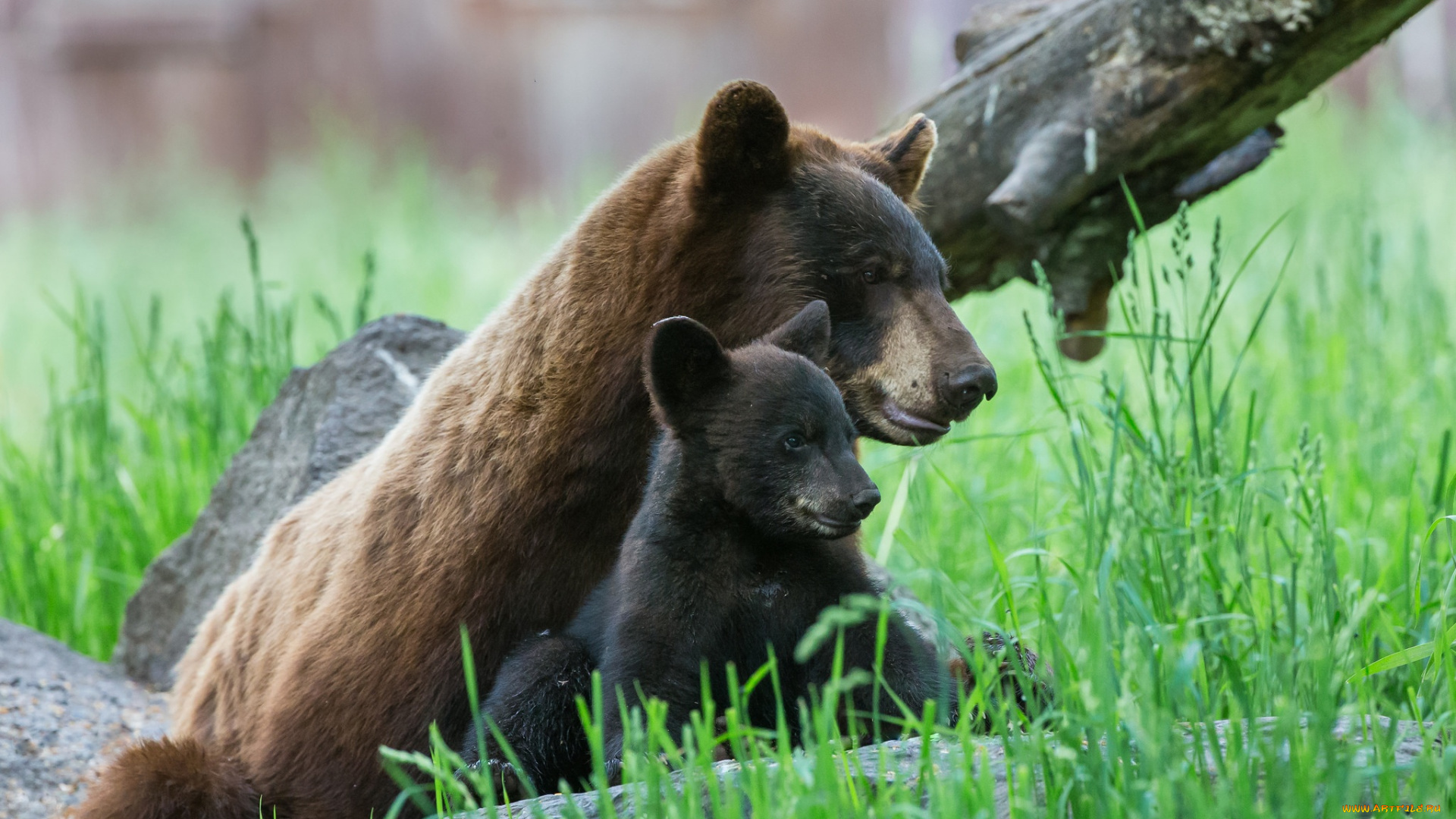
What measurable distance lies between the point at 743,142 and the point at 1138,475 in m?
1.20

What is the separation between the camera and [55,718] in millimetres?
4016

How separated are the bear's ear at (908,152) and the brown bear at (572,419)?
0.28 m

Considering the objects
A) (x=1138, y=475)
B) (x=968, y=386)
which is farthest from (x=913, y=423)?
(x=1138, y=475)

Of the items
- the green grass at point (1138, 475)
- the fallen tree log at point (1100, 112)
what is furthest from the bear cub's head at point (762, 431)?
the fallen tree log at point (1100, 112)

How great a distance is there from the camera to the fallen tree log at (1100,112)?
12.9 feet

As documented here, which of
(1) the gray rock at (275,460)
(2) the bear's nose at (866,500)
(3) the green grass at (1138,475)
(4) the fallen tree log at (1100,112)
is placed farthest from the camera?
(1) the gray rock at (275,460)

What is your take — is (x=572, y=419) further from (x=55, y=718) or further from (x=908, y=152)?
(x=55, y=718)

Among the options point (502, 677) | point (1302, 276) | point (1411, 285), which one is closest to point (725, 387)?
point (502, 677)

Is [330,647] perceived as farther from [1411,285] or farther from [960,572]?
[1411,285]

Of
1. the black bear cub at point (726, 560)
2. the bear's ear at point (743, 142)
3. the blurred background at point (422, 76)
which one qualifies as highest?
the blurred background at point (422, 76)

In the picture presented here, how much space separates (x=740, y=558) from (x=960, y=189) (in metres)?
2.38

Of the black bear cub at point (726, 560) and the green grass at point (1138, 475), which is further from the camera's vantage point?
the black bear cub at point (726, 560)

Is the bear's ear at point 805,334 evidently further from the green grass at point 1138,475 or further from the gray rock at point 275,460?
the gray rock at point 275,460

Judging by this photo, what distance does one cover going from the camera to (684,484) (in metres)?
2.58
